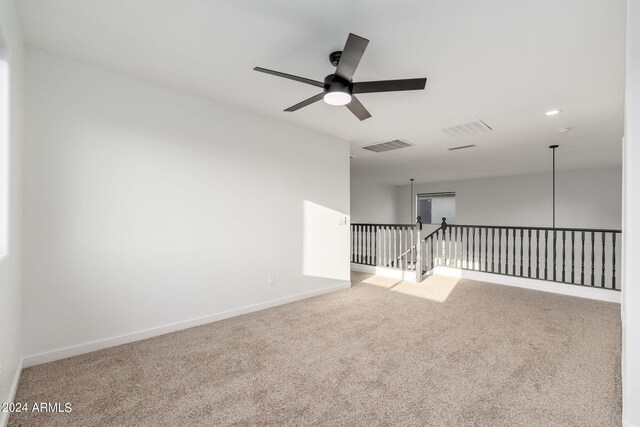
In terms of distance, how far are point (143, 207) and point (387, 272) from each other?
427 centimetres

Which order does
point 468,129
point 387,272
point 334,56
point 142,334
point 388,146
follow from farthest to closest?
point 387,272, point 388,146, point 468,129, point 142,334, point 334,56

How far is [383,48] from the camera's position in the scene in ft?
7.08

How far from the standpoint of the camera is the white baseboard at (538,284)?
3998 millimetres

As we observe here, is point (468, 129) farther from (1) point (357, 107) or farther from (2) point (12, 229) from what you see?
(2) point (12, 229)

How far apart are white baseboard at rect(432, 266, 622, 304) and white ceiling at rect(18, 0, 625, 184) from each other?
90.7 inches

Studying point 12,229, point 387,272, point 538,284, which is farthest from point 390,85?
point 538,284

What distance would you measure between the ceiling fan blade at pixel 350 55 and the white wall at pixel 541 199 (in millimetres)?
8190

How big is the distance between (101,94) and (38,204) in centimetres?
104

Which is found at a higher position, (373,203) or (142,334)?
(373,203)

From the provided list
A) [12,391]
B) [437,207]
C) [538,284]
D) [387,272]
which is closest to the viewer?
[12,391]

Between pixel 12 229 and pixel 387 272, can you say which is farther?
pixel 387 272

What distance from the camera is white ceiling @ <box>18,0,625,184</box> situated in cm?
179

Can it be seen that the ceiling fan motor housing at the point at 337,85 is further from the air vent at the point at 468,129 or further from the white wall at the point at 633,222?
the air vent at the point at 468,129

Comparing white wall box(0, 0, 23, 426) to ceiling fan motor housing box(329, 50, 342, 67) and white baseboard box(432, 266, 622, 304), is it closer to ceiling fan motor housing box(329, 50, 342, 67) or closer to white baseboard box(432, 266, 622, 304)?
ceiling fan motor housing box(329, 50, 342, 67)
